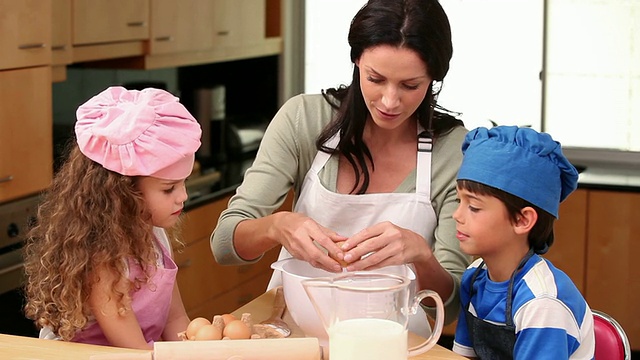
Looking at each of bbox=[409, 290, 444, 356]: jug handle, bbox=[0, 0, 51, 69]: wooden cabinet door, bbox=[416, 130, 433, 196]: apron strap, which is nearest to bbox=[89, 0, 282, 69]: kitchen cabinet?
bbox=[0, 0, 51, 69]: wooden cabinet door

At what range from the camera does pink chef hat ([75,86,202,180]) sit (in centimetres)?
160

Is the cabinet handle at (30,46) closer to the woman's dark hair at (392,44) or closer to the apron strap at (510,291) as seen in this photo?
the woman's dark hair at (392,44)

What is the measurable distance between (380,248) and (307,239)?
0.44 feet

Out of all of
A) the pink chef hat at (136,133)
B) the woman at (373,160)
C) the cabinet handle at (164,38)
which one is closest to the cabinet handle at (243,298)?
the cabinet handle at (164,38)

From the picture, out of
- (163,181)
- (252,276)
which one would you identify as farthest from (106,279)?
(252,276)

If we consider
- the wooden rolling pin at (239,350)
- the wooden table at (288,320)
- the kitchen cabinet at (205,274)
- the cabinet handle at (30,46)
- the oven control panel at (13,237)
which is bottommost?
the kitchen cabinet at (205,274)

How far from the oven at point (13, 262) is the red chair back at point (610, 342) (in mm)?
1656

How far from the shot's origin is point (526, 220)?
175cm

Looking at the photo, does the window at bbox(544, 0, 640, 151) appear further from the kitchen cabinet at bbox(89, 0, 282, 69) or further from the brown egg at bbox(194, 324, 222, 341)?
the brown egg at bbox(194, 324, 222, 341)

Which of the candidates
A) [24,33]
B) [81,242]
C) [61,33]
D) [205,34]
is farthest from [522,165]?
[205,34]

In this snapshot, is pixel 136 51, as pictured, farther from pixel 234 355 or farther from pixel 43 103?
pixel 234 355

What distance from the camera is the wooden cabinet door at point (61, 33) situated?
3012mm

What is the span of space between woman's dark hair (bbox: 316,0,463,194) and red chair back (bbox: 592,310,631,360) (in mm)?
547

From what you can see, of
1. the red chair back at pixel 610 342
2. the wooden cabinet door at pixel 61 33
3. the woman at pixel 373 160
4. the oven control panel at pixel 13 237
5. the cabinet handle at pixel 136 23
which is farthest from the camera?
the cabinet handle at pixel 136 23
